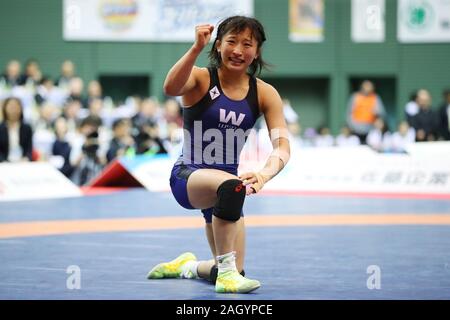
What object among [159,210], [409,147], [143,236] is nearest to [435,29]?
[409,147]

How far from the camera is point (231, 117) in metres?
5.01

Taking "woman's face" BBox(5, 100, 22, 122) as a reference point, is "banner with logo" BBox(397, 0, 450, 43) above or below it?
above

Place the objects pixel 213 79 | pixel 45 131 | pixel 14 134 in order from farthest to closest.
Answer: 1. pixel 45 131
2. pixel 14 134
3. pixel 213 79

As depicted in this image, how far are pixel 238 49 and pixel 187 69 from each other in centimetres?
37

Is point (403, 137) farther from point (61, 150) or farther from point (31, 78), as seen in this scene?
point (31, 78)

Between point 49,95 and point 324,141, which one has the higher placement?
point 49,95

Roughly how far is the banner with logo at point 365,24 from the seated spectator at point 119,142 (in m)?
7.85

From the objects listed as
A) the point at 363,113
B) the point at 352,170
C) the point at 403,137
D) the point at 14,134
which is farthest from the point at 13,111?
the point at 363,113

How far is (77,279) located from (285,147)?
51.6 inches

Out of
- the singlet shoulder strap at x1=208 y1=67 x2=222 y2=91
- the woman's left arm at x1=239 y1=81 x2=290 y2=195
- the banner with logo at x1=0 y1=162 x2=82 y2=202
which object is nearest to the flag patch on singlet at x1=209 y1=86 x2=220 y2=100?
the singlet shoulder strap at x1=208 y1=67 x2=222 y2=91

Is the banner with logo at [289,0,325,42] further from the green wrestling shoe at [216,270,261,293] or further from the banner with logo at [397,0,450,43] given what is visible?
the green wrestling shoe at [216,270,261,293]

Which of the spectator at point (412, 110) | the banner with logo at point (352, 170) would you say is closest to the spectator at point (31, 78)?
the banner with logo at point (352, 170)

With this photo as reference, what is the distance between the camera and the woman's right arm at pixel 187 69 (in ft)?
14.9

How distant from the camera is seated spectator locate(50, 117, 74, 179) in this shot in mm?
12711
